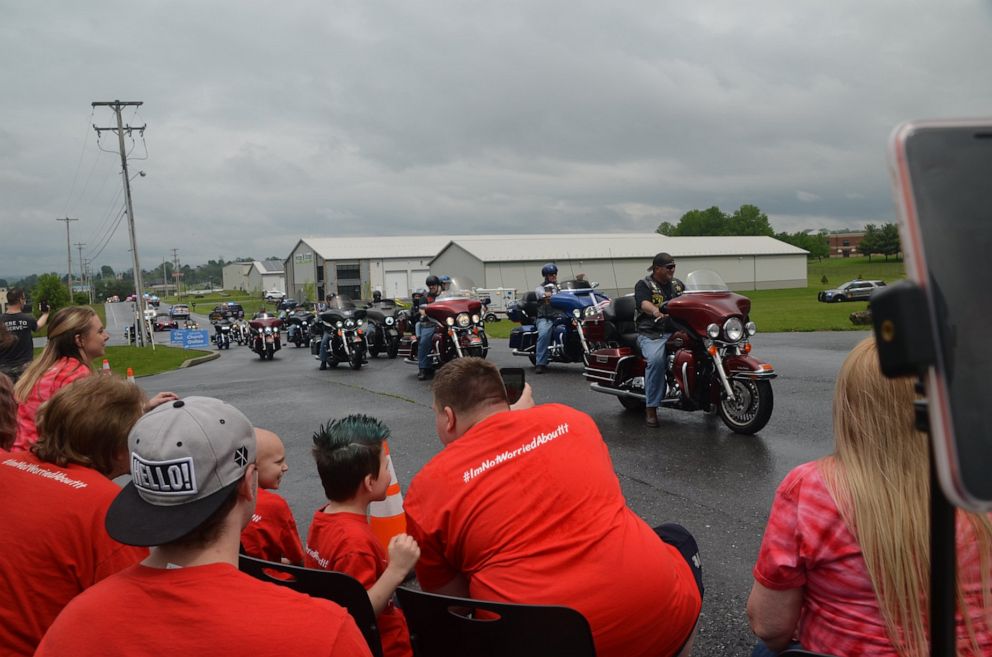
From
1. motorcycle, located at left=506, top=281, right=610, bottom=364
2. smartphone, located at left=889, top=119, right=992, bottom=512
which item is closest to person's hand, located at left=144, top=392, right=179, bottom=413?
smartphone, located at left=889, top=119, right=992, bottom=512

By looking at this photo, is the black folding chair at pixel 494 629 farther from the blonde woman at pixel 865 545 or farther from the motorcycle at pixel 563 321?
the motorcycle at pixel 563 321

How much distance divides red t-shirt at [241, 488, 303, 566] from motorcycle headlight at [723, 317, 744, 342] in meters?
5.59

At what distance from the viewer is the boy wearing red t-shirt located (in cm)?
257

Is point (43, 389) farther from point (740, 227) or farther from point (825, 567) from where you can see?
point (740, 227)

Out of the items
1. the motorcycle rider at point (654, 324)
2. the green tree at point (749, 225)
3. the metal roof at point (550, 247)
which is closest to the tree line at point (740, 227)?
the green tree at point (749, 225)

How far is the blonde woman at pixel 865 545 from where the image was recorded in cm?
192

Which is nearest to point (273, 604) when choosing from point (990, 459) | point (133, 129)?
point (990, 459)

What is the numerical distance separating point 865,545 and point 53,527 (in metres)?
2.43

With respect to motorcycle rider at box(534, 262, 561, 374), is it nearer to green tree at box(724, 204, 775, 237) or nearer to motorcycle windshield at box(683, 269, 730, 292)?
motorcycle windshield at box(683, 269, 730, 292)

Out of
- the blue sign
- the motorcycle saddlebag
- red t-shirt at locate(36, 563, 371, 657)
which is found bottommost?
the blue sign

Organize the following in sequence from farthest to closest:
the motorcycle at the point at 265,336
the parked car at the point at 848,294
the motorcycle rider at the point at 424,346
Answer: the parked car at the point at 848,294, the motorcycle at the point at 265,336, the motorcycle rider at the point at 424,346

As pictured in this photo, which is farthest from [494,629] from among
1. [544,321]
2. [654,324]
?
[544,321]

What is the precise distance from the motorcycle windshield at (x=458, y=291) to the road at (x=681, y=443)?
176cm

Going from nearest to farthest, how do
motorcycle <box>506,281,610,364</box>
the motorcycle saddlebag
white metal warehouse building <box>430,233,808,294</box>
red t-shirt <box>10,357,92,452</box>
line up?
1. red t-shirt <box>10,357,92,452</box>
2. motorcycle <box>506,281,610,364</box>
3. the motorcycle saddlebag
4. white metal warehouse building <box>430,233,808,294</box>
